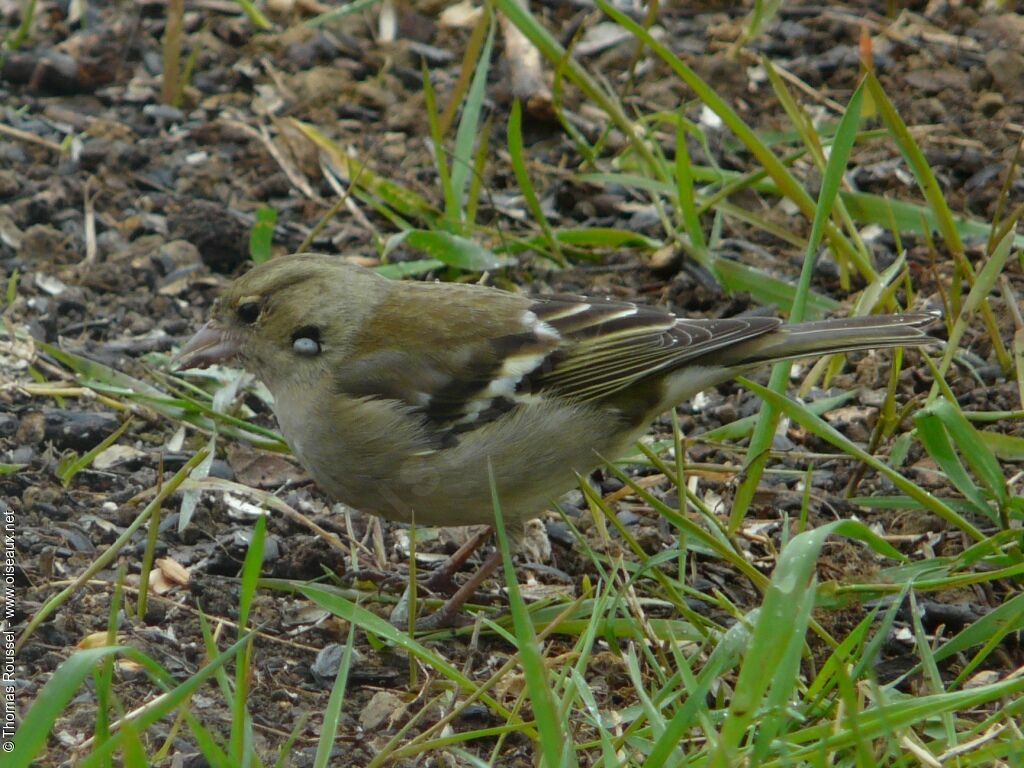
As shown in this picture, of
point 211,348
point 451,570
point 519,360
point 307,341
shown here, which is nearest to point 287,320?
point 307,341

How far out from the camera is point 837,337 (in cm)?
369

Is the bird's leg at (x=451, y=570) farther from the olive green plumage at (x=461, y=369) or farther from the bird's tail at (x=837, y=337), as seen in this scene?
the bird's tail at (x=837, y=337)

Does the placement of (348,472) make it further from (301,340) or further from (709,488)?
(709,488)

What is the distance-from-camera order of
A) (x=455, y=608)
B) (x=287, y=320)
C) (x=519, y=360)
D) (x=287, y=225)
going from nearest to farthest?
(x=455, y=608) → (x=519, y=360) → (x=287, y=320) → (x=287, y=225)

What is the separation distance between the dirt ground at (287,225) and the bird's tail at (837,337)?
0.51 m

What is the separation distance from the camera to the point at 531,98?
568cm

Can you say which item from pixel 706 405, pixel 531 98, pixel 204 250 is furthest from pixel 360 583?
pixel 531 98

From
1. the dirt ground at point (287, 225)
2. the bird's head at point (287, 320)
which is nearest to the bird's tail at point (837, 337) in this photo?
the dirt ground at point (287, 225)

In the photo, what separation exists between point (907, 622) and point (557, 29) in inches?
144

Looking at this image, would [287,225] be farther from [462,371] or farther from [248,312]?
[462,371]

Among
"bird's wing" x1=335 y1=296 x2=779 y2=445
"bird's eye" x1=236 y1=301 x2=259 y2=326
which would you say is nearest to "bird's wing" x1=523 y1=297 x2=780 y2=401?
"bird's wing" x1=335 y1=296 x2=779 y2=445

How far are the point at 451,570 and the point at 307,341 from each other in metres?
0.79

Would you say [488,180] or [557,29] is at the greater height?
[557,29]

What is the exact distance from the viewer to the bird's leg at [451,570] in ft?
13.0
